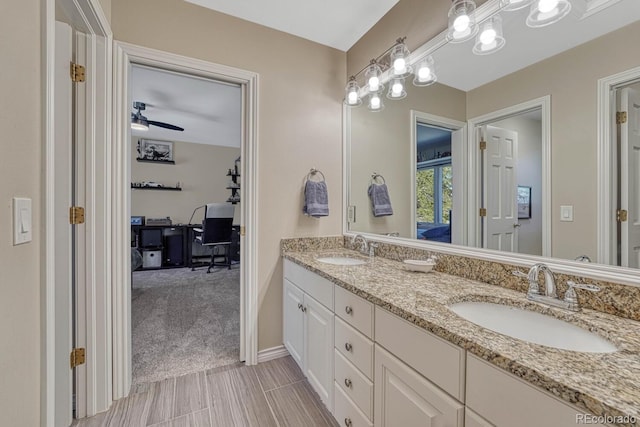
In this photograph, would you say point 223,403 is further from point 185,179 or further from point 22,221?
point 185,179

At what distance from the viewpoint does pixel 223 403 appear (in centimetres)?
161

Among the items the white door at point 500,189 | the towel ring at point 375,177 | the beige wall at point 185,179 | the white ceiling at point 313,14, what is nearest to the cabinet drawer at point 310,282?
the white door at point 500,189

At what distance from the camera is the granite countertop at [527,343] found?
520mm

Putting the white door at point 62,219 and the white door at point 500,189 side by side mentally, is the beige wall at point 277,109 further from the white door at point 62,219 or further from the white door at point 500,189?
the white door at point 500,189

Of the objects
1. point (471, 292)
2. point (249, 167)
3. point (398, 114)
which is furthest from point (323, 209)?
point (471, 292)

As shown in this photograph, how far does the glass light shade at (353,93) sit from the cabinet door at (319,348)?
1556 millimetres

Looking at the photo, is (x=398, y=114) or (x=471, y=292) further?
(x=398, y=114)

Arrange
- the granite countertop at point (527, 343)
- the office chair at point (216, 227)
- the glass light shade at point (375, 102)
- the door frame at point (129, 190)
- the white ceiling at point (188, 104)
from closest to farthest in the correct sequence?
the granite countertop at point (527, 343) → the door frame at point (129, 190) → the glass light shade at point (375, 102) → the white ceiling at point (188, 104) → the office chair at point (216, 227)

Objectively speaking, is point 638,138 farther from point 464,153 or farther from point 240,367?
point 240,367

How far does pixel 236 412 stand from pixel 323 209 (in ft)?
4.55

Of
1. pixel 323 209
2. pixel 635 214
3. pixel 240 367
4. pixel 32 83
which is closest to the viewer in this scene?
pixel 32 83

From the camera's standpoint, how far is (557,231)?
1090 millimetres

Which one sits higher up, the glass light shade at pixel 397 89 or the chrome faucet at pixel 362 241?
the glass light shade at pixel 397 89

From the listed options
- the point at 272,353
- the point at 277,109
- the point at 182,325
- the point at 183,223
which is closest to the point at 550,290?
the point at 272,353
